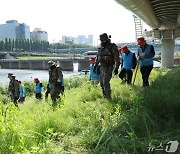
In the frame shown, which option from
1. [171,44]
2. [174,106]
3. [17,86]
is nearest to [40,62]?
[171,44]

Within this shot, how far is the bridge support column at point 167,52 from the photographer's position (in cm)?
3040

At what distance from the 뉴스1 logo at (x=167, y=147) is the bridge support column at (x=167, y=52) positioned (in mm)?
27361

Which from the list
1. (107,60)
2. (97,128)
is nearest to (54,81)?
(107,60)

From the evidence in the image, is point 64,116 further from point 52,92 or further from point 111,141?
point 52,92

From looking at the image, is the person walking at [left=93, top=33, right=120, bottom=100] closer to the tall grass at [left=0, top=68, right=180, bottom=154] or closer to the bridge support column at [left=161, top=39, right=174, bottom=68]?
the tall grass at [left=0, top=68, right=180, bottom=154]

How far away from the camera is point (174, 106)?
523cm

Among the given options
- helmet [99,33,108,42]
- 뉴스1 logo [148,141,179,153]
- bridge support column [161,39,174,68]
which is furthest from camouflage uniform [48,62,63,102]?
bridge support column [161,39,174,68]

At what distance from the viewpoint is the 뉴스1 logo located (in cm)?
362

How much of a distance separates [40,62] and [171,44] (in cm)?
7923

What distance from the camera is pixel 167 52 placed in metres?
30.7

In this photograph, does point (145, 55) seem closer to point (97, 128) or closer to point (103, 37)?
point (103, 37)

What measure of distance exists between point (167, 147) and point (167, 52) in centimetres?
2817

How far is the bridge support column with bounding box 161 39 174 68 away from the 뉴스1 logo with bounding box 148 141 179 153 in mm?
27361

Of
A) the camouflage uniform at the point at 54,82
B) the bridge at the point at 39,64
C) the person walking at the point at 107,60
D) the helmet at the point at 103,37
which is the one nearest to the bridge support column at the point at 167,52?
the camouflage uniform at the point at 54,82
